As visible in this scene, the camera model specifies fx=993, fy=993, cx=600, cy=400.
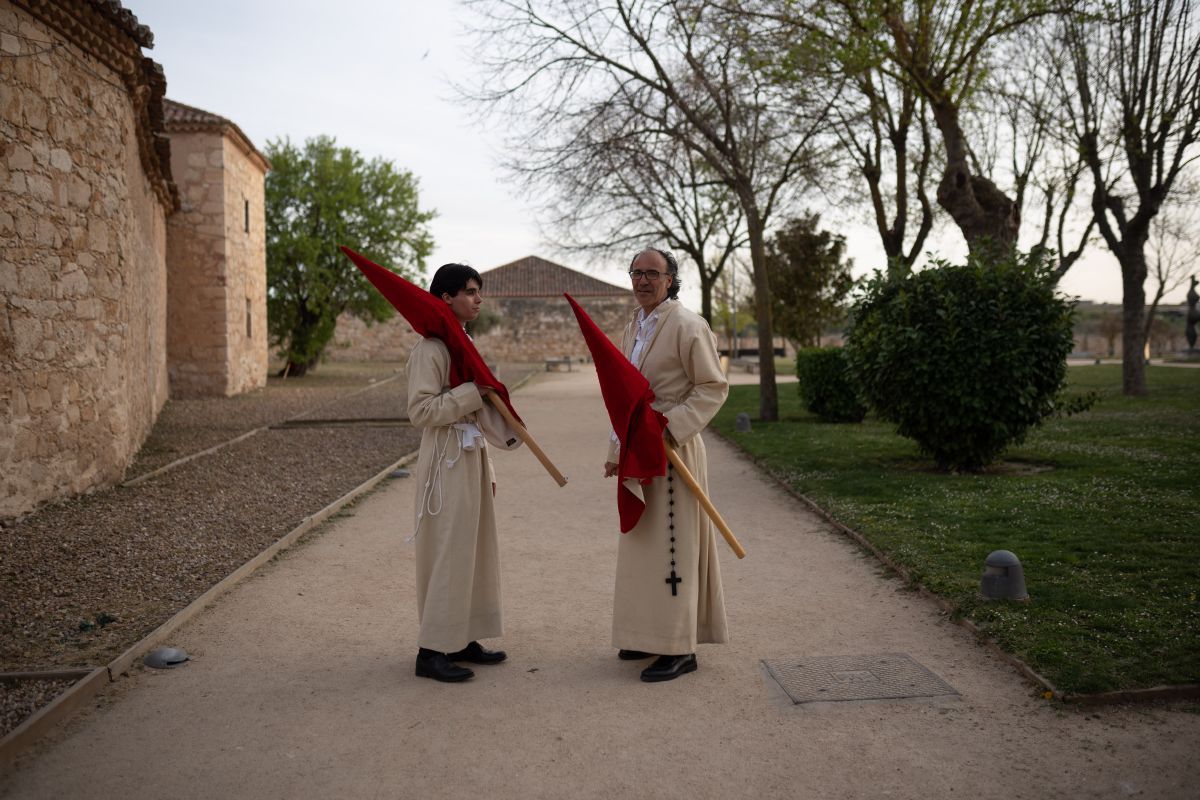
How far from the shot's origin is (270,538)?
7.47 metres

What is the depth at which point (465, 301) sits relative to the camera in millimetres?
4664

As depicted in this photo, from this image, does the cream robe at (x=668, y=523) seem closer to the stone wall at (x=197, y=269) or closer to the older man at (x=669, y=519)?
the older man at (x=669, y=519)

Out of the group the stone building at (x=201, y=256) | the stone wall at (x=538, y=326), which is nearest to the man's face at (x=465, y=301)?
the stone building at (x=201, y=256)

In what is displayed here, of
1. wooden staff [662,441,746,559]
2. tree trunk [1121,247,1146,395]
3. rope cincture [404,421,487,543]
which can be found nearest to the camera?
wooden staff [662,441,746,559]

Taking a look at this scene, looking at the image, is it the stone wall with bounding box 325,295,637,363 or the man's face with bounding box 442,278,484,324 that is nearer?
the man's face with bounding box 442,278,484,324

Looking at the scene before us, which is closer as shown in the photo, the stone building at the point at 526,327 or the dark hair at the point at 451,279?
the dark hair at the point at 451,279

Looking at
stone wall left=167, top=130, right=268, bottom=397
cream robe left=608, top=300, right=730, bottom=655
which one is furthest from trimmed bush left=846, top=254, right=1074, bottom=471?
stone wall left=167, top=130, right=268, bottom=397

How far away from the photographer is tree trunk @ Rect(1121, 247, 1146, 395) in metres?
19.8

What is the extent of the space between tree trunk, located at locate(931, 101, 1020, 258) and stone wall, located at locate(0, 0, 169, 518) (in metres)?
10.3

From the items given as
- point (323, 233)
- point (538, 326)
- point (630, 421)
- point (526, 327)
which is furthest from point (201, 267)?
point (538, 326)

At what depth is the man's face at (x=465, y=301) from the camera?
15.3 feet

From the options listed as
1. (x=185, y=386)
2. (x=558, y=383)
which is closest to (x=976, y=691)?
(x=185, y=386)

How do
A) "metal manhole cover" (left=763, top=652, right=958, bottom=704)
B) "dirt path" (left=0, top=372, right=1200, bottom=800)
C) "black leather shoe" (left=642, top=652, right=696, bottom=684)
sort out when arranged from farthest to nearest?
"black leather shoe" (left=642, top=652, right=696, bottom=684), "metal manhole cover" (left=763, top=652, right=958, bottom=704), "dirt path" (left=0, top=372, right=1200, bottom=800)

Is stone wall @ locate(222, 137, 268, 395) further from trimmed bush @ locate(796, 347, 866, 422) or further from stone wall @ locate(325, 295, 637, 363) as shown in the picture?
stone wall @ locate(325, 295, 637, 363)
